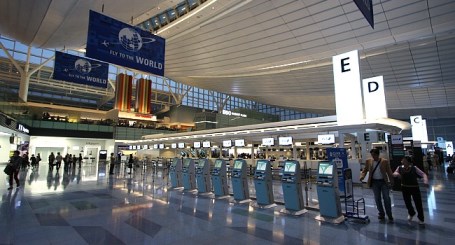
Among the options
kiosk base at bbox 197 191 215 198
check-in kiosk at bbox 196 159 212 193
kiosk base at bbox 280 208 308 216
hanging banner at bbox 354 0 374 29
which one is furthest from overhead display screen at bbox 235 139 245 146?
hanging banner at bbox 354 0 374 29

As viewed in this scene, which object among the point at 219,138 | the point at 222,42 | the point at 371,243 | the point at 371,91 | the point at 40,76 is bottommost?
the point at 371,243

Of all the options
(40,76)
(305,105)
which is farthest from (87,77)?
(40,76)

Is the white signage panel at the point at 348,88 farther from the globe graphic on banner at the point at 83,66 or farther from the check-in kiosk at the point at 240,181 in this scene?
the globe graphic on banner at the point at 83,66

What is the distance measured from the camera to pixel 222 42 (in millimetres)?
17141

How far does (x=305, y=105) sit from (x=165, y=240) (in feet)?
113

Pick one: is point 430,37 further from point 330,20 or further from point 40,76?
point 40,76

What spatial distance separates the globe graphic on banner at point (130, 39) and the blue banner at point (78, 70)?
4624 mm

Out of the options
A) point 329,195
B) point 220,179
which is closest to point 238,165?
point 220,179

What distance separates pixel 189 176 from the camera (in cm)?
923

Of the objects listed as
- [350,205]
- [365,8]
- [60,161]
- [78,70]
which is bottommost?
[350,205]

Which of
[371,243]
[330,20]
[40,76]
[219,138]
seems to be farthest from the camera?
[40,76]

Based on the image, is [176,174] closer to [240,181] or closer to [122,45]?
[240,181]

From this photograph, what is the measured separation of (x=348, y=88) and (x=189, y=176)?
7.44m

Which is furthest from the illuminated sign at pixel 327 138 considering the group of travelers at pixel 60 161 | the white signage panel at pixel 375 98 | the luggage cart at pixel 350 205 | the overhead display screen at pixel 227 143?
the group of travelers at pixel 60 161
